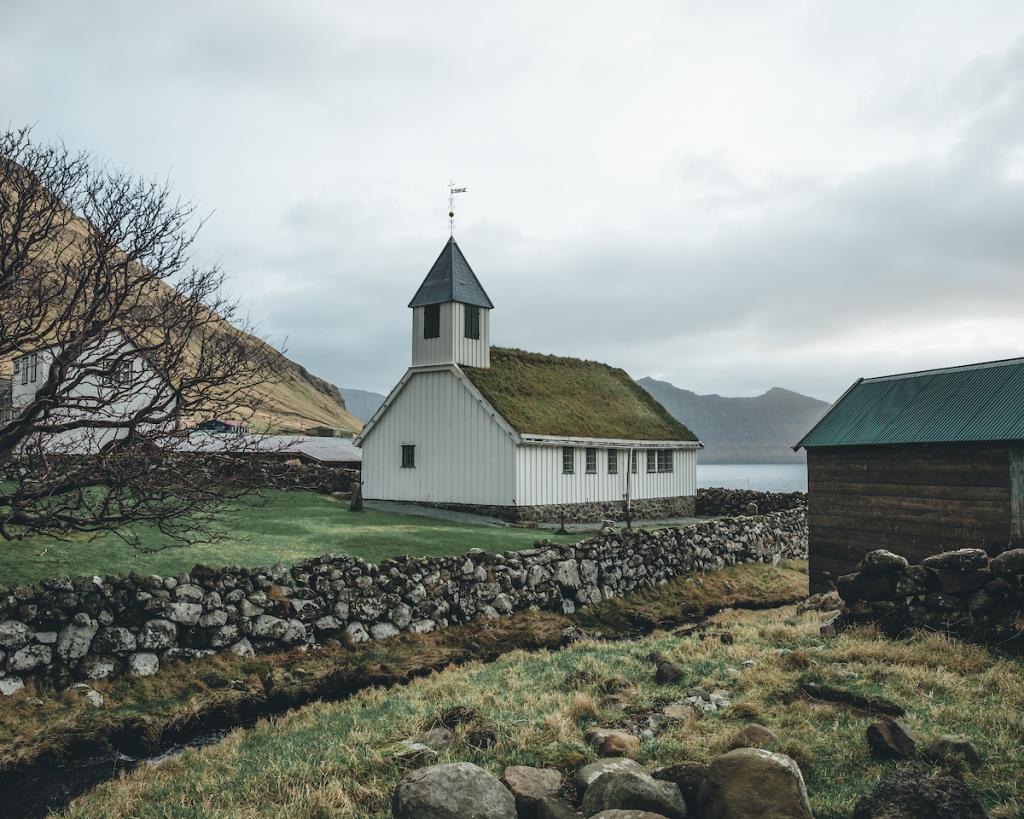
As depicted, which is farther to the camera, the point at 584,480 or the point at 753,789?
the point at 584,480

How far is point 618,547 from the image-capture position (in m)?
21.5

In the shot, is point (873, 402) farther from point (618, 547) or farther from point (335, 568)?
point (335, 568)

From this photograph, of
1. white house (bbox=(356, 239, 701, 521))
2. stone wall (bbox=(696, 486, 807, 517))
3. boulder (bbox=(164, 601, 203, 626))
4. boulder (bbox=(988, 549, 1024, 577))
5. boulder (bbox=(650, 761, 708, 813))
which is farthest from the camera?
stone wall (bbox=(696, 486, 807, 517))

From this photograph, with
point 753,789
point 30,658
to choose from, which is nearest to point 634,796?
point 753,789

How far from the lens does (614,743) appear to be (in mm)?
7324

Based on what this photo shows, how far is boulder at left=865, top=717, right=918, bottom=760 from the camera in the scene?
6.74 meters

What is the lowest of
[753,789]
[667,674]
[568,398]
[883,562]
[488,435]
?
[667,674]

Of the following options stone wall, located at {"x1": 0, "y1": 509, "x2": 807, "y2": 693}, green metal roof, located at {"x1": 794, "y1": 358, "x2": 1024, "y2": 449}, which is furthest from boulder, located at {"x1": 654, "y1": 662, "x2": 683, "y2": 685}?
green metal roof, located at {"x1": 794, "y1": 358, "x2": 1024, "y2": 449}

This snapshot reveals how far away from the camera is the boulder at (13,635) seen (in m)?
10.8

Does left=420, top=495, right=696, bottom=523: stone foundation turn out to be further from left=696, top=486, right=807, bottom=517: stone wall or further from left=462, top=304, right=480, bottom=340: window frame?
left=462, top=304, right=480, bottom=340: window frame

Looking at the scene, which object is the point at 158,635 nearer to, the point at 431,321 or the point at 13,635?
the point at 13,635

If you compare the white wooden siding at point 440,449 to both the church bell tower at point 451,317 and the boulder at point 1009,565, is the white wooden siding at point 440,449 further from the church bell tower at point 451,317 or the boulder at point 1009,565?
the boulder at point 1009,565

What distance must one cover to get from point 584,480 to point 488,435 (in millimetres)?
5348

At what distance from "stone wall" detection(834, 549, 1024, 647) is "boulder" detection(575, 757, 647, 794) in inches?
282
